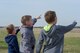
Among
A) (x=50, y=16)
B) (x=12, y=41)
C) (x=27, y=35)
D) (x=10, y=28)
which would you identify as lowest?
(x=12, y=41)

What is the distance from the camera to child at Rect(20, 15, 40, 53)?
841 cm

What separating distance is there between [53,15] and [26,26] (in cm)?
95

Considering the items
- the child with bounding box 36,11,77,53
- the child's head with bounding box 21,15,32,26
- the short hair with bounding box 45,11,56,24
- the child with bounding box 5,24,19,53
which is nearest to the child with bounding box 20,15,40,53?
the child's head with bounding box 21,15,32,26

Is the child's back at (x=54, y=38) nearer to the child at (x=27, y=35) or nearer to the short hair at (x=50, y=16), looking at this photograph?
the short hair at (x=50, y=16)

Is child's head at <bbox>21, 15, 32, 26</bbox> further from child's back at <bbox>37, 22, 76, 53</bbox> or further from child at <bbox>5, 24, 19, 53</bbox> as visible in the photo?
child's back at <bbox>37, 22, 76, 53</bbox>

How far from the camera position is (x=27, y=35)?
27.8 ft

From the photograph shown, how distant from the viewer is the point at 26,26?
334 inches

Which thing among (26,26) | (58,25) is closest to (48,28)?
(58,25)

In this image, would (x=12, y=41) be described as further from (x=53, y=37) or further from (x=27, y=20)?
(x=53, y=37)

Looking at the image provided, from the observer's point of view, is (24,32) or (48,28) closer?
(48,28)

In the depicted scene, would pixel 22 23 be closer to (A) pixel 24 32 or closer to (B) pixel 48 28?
(A) pixel 24 32

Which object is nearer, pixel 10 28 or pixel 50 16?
pixel 50 16

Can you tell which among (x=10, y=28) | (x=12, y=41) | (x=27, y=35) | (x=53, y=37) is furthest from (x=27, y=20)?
(x=53, y=37)

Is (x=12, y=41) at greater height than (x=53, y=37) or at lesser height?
lesser
